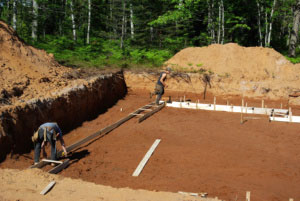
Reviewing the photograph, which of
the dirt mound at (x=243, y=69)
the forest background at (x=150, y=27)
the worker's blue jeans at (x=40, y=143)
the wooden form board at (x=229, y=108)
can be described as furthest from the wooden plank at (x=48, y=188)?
the dirt mound at (x=243, y=69)

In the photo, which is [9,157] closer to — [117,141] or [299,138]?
[117,141]

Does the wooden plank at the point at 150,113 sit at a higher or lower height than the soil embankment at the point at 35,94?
lower

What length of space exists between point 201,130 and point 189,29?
16.2 m

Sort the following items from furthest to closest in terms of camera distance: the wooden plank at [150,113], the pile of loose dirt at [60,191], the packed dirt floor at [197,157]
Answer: the wooden plank at [150,113]
the packed dirt floor at [197,157]
the pile of loose dirt at [60,191]

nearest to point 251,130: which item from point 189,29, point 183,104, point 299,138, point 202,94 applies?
point 299,138

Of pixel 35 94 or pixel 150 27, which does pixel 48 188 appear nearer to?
pixel 35 94

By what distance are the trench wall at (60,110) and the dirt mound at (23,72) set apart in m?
0.68

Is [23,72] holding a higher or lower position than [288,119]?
higher

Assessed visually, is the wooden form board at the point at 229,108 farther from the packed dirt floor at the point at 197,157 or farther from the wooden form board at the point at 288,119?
the packed dirt floor at the point at 197,157

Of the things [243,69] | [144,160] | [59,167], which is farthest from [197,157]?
[243,69]

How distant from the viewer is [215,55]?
60.0ft

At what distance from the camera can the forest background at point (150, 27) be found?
63.9 feet

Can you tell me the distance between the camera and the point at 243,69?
17297mm

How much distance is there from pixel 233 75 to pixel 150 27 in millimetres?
10888
